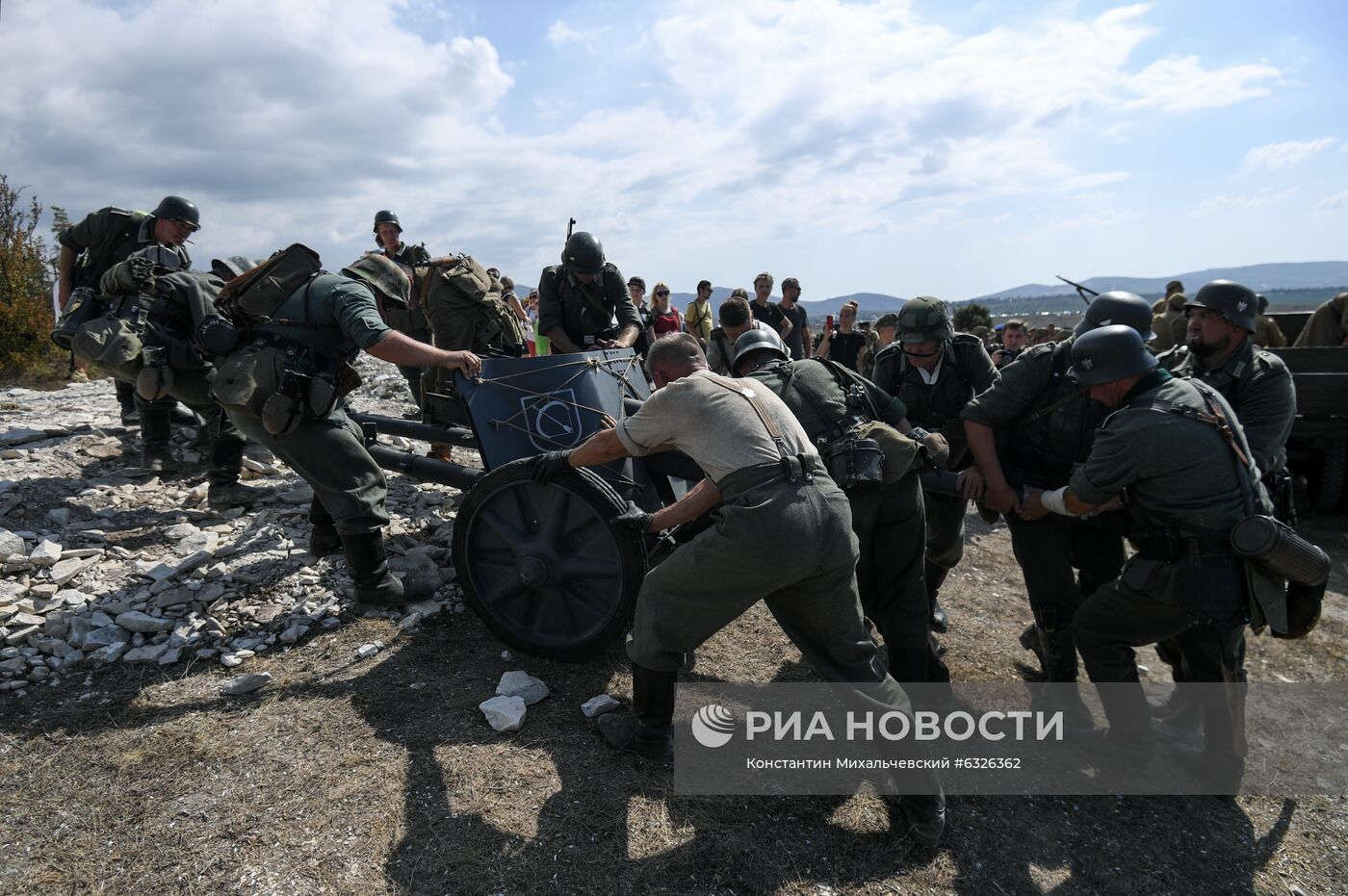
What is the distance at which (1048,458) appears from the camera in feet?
12.1

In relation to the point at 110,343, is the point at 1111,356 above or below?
below

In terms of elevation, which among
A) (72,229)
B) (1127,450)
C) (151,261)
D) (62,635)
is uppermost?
(72,229)

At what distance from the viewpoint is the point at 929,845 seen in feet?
8.71

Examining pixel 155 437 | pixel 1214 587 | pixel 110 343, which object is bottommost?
pixel 1214 587

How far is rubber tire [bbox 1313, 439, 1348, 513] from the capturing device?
689 cm

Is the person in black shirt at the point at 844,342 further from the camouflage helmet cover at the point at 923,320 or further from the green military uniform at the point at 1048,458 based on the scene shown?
the green military uniform at the point at 1048,458

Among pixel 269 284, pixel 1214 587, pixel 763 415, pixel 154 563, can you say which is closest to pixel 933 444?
pixel 763 415

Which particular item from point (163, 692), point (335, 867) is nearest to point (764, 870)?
point (335, 867)

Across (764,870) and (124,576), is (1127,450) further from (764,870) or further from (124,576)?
(124,576)

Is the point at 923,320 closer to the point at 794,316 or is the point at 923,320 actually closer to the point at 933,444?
the point at 933,444

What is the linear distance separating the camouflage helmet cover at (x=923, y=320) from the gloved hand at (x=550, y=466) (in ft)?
6.46

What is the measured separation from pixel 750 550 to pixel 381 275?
8.99 feet

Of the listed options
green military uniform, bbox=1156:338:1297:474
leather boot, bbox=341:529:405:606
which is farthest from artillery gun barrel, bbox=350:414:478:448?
green military uniform, bbox=1156:338:1297:474

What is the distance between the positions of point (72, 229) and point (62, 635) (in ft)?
11.0
